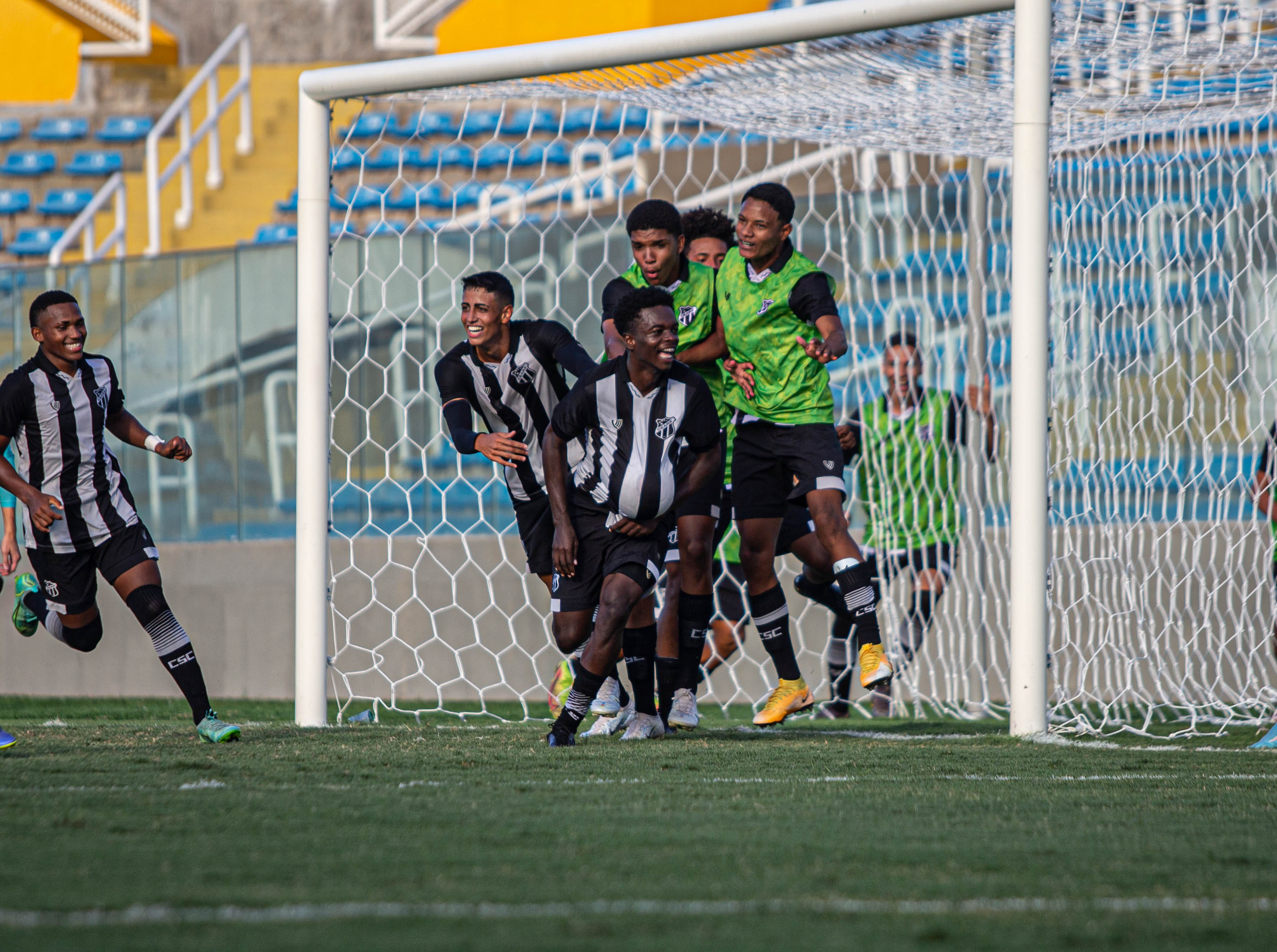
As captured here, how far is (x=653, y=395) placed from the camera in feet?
17.0

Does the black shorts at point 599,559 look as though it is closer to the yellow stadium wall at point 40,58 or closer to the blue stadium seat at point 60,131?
the blue stadium seat at point 60,131

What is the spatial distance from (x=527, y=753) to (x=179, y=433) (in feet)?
16.9

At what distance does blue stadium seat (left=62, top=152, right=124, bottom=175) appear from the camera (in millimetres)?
15531

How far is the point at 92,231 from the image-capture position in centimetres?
1360

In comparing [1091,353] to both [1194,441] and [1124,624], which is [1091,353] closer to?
[1194,441]

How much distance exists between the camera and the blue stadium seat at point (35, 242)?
1445 centimetres

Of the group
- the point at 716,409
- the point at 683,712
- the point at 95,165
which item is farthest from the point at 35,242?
the point at 716,409

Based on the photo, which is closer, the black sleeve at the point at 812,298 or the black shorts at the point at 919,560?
the black sleeve at the point at 812,298

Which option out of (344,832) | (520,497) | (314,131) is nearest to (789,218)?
(520,497)

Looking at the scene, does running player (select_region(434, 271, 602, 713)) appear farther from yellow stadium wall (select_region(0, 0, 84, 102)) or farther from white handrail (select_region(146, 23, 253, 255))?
yellow stadium wall (select_region(0, 0, 84, 102))

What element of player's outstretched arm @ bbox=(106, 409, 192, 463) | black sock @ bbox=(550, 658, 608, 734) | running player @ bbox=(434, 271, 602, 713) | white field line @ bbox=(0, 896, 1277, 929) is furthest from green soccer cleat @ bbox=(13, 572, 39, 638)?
white field line @ bbox=(0, 896, 1277, 929)

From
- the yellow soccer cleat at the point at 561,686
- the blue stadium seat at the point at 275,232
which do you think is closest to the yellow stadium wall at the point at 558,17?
the blue stadium seat at the point at 275,232

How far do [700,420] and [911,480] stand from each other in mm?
2837

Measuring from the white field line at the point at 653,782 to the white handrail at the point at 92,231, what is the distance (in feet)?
29.0
